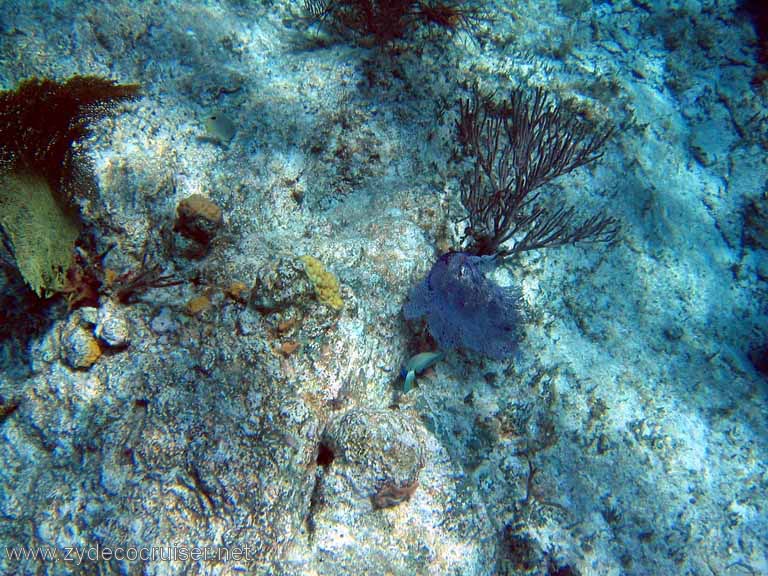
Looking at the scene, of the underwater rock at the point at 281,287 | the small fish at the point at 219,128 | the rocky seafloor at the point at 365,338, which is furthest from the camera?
the small fish at the point at 219,128

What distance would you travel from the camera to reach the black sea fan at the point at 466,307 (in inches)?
124

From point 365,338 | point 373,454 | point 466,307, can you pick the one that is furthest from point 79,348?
point 466,307

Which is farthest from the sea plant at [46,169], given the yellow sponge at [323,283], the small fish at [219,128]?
the yellow sponge at [323,283]

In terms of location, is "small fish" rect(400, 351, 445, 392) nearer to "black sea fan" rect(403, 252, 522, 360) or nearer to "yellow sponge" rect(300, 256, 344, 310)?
"black sea fan" rect(403, 252, 522, 360)

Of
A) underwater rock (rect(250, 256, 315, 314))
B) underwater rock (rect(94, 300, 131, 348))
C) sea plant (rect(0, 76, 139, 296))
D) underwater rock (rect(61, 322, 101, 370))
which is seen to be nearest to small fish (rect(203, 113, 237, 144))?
sea plant (rect(0, 76, 139, 296))

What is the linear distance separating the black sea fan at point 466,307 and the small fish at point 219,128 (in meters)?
2.14

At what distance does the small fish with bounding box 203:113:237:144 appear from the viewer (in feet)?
11.4

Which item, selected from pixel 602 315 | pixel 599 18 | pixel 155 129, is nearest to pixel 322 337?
pixel 155 129

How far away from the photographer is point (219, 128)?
3.52 metres

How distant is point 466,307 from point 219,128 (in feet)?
8.52

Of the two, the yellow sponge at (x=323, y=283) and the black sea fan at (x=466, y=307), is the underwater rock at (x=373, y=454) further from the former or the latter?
the black sea fan at (x=466, y=307)

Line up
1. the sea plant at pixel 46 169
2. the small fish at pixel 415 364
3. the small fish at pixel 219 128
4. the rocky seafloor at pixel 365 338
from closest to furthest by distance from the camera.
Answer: the rocky seafloor at pixel 365 338
the sea plant at pixel 46 169
the small fish at pixel 415 364
the small fish at pixel 219 128

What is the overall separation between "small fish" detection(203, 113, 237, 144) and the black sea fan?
84.2 inches

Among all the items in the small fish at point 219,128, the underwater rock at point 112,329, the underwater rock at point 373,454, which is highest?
the small fish at point 219,128
